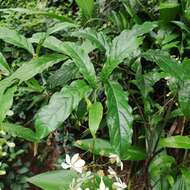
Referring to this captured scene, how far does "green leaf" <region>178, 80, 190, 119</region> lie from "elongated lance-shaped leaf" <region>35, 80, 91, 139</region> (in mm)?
391

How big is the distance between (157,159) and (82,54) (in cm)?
55

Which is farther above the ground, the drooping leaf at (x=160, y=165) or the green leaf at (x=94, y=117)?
the green leaf at (x=94, y=117)

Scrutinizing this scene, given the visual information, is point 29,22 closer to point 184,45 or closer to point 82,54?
point 184,45

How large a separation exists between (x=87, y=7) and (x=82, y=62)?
2.91 ft

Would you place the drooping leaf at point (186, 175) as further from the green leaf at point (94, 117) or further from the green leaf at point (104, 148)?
the green leaf at point (94, 117)

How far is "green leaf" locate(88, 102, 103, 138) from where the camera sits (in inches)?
48.8

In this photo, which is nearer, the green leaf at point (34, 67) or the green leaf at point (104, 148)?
the green leaf at point (34, 67)

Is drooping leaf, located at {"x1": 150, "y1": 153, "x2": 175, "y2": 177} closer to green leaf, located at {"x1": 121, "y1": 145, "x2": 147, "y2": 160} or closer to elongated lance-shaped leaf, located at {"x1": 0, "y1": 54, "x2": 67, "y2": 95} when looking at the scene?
green leaf, located at {"x1": 121, "y1": 145, "x2": 147, "y2": 160}

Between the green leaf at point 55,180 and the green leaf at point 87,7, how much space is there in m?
0.87

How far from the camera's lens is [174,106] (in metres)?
1.83

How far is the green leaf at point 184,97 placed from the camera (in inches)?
59.7

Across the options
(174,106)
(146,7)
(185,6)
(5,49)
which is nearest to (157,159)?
(174,106)

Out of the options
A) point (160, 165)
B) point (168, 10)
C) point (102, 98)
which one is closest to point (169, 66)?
point (160, 165)

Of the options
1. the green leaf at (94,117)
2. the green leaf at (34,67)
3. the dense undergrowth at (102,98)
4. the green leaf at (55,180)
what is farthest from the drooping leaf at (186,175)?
the green leaf at (34,67)
